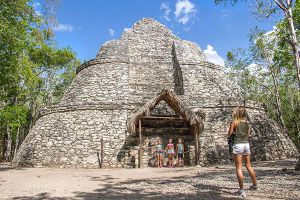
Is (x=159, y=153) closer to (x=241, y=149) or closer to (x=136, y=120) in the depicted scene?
(x=136, y=120)

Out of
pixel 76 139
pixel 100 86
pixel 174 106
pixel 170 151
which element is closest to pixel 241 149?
pixel 170 151

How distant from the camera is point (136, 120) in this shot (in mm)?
13414

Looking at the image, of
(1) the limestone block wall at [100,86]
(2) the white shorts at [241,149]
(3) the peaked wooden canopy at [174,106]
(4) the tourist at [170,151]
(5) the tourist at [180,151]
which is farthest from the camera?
(1) the limestone block wall at [100,86]

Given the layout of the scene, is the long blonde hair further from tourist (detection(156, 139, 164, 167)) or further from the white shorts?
tourist (detection(156, 139, 164, 167))

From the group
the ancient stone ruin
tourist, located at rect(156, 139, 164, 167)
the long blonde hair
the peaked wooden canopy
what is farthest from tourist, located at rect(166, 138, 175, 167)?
the long blonde hair

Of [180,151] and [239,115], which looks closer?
[239,115]

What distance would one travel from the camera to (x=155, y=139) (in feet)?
46.7

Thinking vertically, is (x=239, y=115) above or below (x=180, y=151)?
above

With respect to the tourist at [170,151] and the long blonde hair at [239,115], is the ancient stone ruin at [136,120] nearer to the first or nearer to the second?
the tourist at [170,151]

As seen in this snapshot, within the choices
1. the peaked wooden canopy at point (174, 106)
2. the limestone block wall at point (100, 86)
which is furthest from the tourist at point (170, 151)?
the limestone block wall at point (100, 86)

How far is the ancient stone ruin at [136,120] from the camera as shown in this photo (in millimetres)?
13719

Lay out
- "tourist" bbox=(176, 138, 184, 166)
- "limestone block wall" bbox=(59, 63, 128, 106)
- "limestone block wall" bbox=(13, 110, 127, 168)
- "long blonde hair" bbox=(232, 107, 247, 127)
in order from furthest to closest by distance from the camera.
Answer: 1. "limestone block wall" bbox=(59, 63, 128, 106)
2. "limestone block wall" bbox=(13, 110, 127, 168)
3. "tourist" bbox=(176, 138, 184, 166)
4. "long blonde hair" bbox=(232, 107, 247, 127)

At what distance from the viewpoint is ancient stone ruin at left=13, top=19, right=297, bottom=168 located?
13719 millimetres

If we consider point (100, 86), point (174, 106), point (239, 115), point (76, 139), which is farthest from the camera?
point (100, 86)
